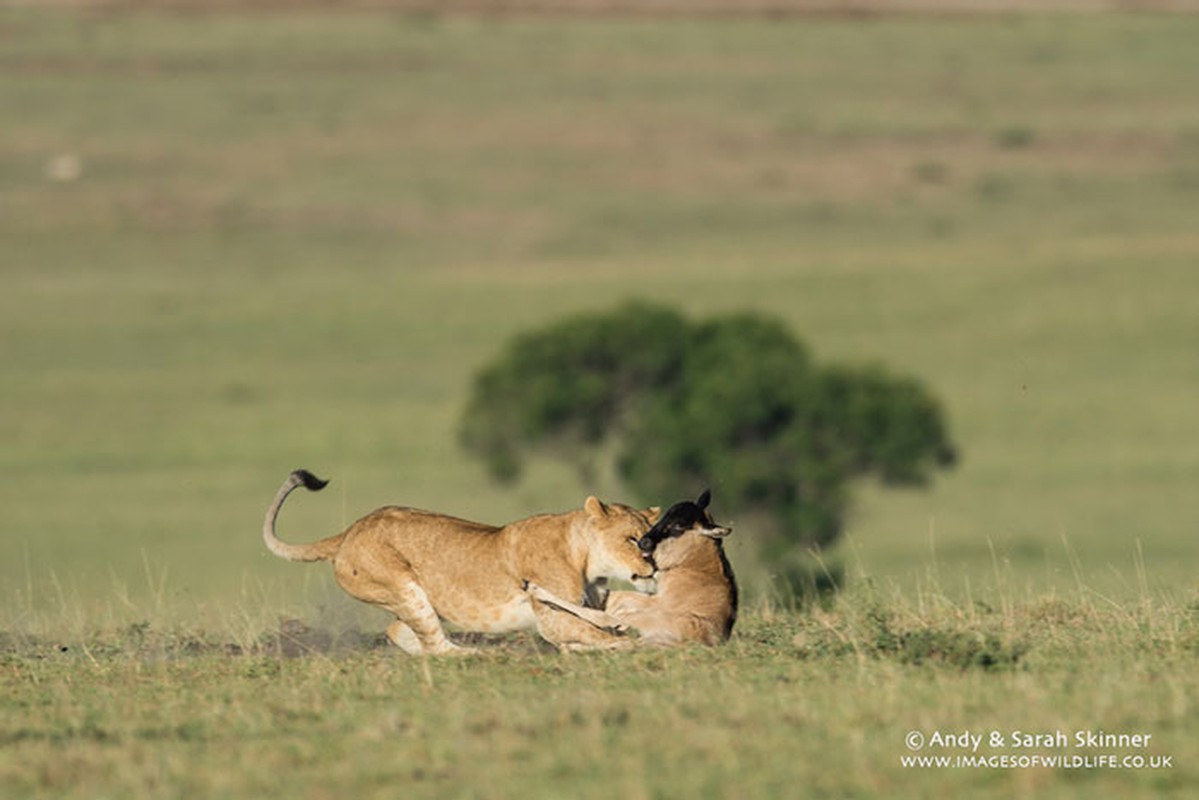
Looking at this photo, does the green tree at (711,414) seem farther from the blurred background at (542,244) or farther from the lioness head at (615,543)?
the lioness head at (615,543)

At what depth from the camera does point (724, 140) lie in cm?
8888

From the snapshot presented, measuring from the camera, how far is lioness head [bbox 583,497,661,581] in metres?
11.4

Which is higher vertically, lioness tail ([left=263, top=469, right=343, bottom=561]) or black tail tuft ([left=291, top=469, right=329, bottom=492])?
black tail tuft ([left=291, top=469, right=329, bottom=492])

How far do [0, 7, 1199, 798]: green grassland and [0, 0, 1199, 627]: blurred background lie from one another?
21 cm

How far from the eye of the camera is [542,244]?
3120 inches

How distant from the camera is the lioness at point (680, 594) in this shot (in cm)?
1118

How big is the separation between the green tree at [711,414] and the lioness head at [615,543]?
2724cm

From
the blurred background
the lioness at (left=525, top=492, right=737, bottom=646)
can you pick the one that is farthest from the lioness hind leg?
the blurred background

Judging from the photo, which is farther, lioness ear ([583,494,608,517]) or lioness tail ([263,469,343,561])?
lioness tail ([263,469,343,561])

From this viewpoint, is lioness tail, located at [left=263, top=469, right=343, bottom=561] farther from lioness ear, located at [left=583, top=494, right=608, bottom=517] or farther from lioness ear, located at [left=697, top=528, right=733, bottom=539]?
lioness ear, located at [left=697, top=528, right=733, bottom=539]

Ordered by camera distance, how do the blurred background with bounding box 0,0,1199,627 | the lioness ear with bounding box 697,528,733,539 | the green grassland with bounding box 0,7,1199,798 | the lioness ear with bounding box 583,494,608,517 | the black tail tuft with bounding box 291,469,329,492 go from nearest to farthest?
the green grassland with bounding box 0,7,1199,798
the lioness ear with bounding box 583,494,608,517
the lioness ear with bounding box 697,528,733,539
the black tail tuft with bounding box 291,469,329,492
the blurred background with bounding box 0,0,1199,627

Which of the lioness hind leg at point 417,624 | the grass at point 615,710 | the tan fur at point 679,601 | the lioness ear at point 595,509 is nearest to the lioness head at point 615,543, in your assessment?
the lioness ear at point 595,509

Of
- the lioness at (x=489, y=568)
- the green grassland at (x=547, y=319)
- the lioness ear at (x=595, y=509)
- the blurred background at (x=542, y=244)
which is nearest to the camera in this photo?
the green grassland at (x=547, y=319)

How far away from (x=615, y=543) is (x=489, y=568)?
65 cm
